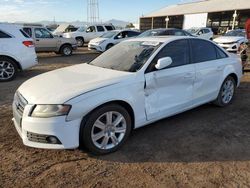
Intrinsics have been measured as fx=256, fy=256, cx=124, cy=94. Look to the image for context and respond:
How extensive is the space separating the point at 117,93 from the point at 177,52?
1.56 meters

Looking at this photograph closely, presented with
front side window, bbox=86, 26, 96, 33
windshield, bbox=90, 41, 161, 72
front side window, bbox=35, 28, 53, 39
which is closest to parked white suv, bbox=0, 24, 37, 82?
windshield, bbox=90, 41, 161, 72

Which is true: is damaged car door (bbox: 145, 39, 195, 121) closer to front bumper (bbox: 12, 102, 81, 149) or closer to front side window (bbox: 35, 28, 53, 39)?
front bumper (bbox: 12, 102, 81, 149)

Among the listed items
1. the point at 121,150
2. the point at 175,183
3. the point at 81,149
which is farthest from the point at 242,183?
the point at 81,149

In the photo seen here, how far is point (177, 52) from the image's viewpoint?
4402mm

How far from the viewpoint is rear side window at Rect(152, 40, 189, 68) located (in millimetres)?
4184

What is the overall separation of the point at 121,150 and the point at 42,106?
1.29 metres

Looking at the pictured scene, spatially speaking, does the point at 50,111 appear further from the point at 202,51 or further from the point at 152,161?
the point at 202,51

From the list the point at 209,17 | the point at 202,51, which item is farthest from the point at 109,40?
the point at 209,17

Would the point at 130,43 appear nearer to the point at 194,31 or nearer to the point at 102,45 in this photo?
the point at 102,45

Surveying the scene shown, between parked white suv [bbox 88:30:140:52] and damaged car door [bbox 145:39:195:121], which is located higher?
parked white suv [bbox 88:30:140:52]

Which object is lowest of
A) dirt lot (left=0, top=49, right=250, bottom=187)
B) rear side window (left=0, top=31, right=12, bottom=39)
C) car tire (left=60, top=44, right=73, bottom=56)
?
dirt lot (left=0, top=49, right=250, bottom=187)

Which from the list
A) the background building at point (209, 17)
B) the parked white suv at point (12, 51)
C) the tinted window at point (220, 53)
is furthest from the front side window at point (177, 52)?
the background building at point (209, 17)

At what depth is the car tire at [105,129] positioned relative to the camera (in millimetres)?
3285

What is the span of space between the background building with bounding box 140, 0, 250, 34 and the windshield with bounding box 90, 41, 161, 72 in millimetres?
31801
